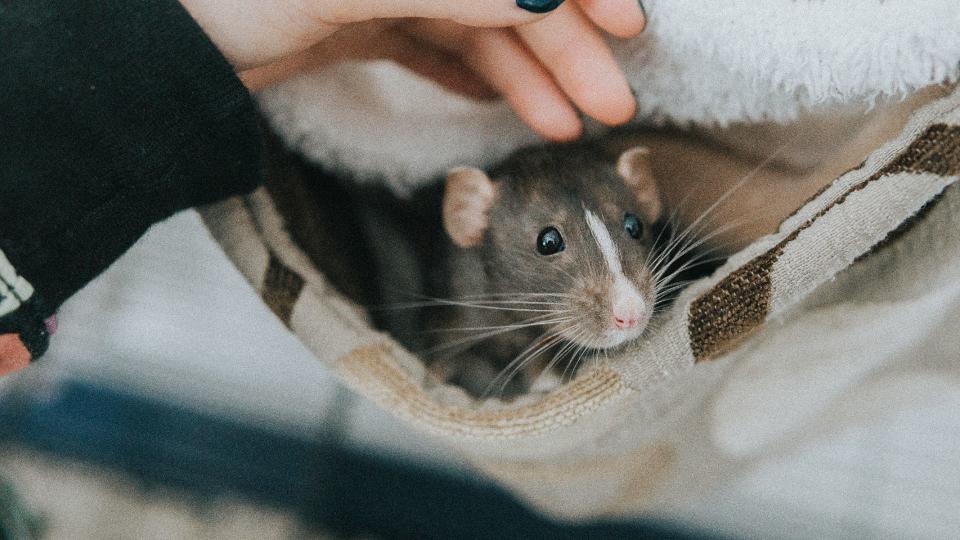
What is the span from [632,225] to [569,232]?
2.4 inches

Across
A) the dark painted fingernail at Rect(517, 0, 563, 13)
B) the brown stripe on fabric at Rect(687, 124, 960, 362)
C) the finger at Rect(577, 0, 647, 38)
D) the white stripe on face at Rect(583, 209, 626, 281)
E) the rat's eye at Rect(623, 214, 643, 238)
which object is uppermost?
the dark painted fingernail at Rect(517, 0, 563, 13)

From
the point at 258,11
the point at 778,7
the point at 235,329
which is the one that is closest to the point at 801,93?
the point at 778,7

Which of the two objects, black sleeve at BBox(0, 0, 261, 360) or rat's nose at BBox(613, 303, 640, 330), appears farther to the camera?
rat's nose at BBox(613, 303, 640, 330)

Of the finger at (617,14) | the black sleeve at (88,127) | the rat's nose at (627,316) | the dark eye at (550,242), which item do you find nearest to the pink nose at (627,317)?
the rat's nose at (627,316)

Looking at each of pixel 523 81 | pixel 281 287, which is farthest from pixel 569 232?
pixel 281 287

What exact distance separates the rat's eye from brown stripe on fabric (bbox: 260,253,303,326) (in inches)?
11.1

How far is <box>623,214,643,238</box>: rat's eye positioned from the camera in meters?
0.73

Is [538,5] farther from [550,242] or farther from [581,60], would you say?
[550,242]

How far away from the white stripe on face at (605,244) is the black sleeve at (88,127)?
30cm

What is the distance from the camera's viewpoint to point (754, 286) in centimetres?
52

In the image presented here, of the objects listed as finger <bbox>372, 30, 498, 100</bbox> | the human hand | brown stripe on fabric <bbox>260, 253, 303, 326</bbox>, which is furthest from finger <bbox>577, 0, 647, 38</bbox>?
brown stripe on fabric <bbox>260, 253, 303, 326</bbox>

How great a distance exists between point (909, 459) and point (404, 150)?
690 mm

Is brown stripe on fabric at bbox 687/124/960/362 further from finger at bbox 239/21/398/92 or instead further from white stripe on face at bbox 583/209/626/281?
finger at bbox 239/21/398/92

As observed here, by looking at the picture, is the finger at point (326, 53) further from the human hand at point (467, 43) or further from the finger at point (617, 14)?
the finger at point (617, 14)
